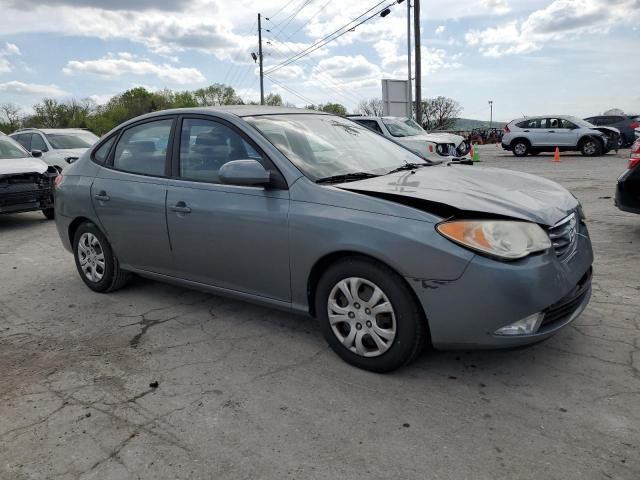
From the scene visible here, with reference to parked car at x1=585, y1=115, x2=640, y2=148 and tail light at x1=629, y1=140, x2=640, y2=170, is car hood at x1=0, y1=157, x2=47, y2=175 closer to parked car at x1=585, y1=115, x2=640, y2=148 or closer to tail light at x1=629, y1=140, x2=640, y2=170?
tail light at x1=629, y1=140, x2=640, y2=170

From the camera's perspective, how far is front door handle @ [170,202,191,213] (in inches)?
158

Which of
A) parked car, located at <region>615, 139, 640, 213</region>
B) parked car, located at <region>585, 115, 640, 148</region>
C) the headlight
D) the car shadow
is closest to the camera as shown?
the headlight

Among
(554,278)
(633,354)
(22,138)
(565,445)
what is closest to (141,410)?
(565,445)

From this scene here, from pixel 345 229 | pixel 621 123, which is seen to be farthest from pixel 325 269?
pixel 621 123

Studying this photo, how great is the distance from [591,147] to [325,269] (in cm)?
1992

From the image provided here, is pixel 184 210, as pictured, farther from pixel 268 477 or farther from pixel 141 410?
pixel 268 477

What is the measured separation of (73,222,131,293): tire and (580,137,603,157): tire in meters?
19.5

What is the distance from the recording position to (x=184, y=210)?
4035 millimetres

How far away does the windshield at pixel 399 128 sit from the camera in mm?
14062

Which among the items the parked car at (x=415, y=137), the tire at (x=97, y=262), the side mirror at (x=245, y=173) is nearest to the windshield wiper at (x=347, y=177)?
the side mirror at (x=245, y=173)

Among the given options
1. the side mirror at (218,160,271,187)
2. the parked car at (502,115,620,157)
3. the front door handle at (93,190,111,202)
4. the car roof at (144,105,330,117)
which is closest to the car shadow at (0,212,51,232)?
the front door handle at (93,190,111,202)

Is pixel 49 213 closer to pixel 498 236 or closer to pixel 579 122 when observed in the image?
pixel 498 236

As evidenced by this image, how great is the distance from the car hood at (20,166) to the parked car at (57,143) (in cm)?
255

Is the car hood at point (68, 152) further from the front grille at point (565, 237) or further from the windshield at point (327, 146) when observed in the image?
the front grille at point (565, 237)
